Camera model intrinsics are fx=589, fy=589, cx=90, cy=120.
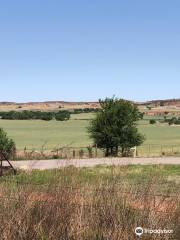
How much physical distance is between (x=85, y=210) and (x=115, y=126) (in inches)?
1868

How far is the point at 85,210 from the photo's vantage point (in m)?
7.43

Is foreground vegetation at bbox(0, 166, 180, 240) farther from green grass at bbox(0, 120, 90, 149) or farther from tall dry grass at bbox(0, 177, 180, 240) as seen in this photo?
green grass at bbox(0, 120, 90, 149)

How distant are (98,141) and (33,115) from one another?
13050cm

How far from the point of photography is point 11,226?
7.01 m

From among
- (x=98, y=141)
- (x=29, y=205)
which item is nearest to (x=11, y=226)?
(x=29, y=205)

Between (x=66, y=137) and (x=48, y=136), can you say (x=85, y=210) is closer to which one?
(x=66, y=137)

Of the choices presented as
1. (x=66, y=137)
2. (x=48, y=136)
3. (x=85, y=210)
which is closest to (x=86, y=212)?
(x=85, y=210)

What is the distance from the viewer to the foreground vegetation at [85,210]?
22.9ft

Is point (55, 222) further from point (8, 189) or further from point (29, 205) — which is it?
point (8, 189)

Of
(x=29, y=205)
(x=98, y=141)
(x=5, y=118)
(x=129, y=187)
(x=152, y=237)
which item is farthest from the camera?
(x=5, y=118)

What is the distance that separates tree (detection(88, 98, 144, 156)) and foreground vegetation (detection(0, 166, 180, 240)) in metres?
46.5

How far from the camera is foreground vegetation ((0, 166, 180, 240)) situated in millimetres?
6984

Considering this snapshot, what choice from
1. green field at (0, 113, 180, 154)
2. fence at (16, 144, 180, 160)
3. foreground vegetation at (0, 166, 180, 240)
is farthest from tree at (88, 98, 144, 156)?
foreground vegetation at (0, 166, 180, 240)

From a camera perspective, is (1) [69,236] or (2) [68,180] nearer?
(1) [69,236]
